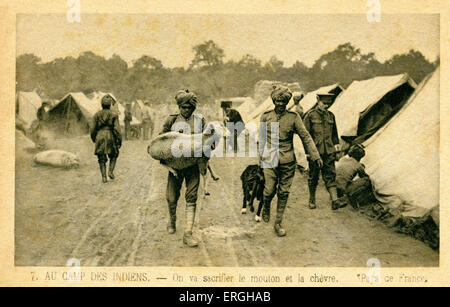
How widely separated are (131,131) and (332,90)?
2876mm

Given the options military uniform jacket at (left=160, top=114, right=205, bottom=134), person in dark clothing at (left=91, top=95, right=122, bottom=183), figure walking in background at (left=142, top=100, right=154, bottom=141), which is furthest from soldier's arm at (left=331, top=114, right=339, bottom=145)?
person in dark clothing at (left=91, top=95, right=122, bottom=183)

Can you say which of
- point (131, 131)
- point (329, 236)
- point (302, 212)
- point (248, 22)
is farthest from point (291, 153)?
point (131, 131)

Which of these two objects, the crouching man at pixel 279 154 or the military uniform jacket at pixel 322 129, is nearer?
the crouching man at pixel 279 154

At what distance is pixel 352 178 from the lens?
536 centimetres

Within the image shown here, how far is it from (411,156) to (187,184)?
9.94 feet

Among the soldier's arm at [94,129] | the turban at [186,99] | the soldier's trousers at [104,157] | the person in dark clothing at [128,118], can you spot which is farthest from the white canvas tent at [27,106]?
the turban at [186,99]

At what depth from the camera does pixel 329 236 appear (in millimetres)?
5238

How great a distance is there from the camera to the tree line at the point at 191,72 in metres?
5.45

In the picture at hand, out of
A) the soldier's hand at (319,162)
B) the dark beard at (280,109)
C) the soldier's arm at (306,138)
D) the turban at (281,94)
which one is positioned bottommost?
the soldier's hand at (319,162)

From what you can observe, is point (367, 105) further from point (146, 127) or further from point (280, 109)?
point (146, 127)

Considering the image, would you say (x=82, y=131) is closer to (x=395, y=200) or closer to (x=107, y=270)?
(x=107, y=270)

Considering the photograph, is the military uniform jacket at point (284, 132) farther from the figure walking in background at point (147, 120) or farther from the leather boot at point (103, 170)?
the leather boot at point (103, 170)

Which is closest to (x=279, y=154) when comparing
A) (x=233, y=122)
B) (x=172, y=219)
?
(x=233, y=122)

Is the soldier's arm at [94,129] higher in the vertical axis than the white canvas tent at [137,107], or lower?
lower
